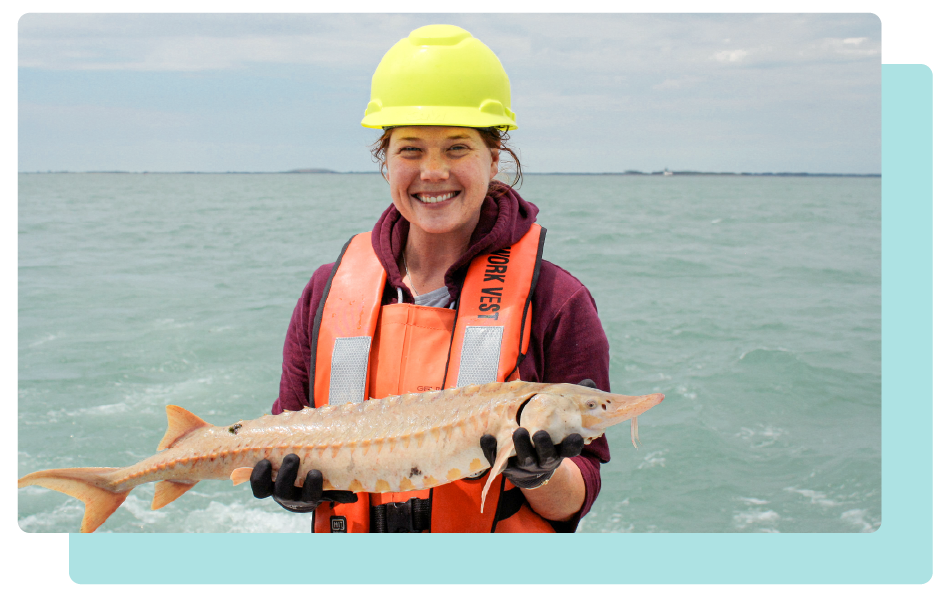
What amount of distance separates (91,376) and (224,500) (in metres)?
4.76

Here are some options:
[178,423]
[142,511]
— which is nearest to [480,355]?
[178,423]

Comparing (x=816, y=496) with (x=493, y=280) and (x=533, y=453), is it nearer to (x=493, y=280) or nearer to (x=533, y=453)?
(x=493, y=280)

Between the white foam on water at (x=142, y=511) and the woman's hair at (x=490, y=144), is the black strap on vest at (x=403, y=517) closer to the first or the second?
the woman's hair at (x=490, y=144)

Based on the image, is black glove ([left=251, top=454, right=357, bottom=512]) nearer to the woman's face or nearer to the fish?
the fish

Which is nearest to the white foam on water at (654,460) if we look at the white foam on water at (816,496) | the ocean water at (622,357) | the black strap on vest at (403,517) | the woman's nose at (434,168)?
the ocean water at (622,357)

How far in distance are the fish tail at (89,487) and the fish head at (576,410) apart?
1.49 m

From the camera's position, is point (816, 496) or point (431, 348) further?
point (816, 496)

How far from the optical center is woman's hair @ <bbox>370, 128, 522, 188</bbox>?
2.66m

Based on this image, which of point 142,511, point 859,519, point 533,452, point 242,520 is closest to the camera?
point 533,452

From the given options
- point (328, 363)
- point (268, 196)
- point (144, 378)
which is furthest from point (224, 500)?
point (268, 196)

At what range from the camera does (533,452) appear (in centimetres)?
226

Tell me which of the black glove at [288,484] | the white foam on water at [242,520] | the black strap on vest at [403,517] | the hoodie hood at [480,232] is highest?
the hoodie hood at [480,232]

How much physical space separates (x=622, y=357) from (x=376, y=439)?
11.3 m

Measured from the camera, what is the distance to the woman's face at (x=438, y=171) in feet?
8.40
